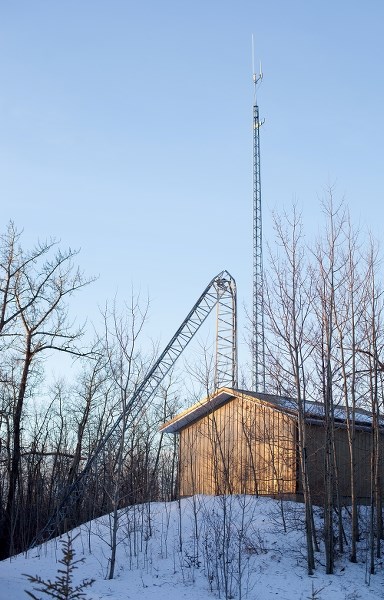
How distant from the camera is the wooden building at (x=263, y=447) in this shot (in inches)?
840

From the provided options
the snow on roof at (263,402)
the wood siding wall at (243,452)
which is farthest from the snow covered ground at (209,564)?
the snow on roof at (263,402)

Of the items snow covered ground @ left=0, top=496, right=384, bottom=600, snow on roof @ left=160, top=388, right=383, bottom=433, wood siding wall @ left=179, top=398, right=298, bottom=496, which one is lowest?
snow covered ground @ left=0, top=496, right=384, bottom=600

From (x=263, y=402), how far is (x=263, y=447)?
1673 millimetres

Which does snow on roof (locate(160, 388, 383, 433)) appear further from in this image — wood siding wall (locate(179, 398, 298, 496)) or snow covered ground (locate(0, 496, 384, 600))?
snow covered ground (locate(0, 496, 384, 600))

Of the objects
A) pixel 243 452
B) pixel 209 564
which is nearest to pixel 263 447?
pixel 243 452

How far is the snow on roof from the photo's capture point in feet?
67.8

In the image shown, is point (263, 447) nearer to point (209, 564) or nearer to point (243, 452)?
point (243, 452)

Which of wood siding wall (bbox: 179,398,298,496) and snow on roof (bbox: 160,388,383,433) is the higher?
snow on roof (bbox: 160,388,383,433)

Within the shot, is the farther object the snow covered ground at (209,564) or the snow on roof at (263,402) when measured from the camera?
the snow on roof at (263,402)

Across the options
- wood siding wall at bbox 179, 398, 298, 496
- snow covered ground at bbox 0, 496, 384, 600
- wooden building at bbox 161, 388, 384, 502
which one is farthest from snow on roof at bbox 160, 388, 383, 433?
snow covered ground at bbox 0, 496, 384, 600

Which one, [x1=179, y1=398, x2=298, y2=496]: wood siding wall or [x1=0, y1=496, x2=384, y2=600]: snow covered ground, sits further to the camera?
[x1=179, y1=398, x2=298, y2=496]: wood siding wall

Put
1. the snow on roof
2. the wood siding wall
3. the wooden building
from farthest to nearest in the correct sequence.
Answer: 1. the wood siding wall
2. the wooden building
3. the snow on roof

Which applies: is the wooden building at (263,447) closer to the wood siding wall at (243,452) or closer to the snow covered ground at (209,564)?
the wood siding wall at (243,452)

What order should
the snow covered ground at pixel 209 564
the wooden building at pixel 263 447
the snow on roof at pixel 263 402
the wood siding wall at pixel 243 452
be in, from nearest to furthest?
the snow covered ground at pixel 209 564 → the snow on roof at pixel 263 402 → the wooden building at pixel 263 447 → the wood siding wall at pixel 243 452
